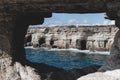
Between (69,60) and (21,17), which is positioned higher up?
(21,17)

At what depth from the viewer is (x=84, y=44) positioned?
294 ft

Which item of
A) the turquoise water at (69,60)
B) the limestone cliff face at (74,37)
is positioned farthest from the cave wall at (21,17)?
the limestone cliff face at (74,37)

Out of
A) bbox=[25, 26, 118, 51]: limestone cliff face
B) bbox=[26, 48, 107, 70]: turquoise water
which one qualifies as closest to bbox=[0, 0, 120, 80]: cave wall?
bbox=[26, 48, 107, 70]: turquoise water

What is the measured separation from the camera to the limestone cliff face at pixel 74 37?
83.0 meters

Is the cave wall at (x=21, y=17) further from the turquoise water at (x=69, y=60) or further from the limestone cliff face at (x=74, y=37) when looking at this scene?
the limestone cliff face at (x=74, y=37)

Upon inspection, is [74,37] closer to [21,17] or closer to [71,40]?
[71,40]

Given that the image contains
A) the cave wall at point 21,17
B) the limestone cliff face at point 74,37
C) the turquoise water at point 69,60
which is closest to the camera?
the cave wall at point 21,17

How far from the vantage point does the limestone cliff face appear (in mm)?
83000

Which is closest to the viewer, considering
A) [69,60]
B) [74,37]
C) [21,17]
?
[21,17]

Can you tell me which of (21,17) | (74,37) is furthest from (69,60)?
(21,17)

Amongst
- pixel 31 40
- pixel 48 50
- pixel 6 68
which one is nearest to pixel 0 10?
pixel 6 68

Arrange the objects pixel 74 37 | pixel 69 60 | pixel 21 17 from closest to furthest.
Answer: pixel 21 17
pixel 69 60
pixel 74 37

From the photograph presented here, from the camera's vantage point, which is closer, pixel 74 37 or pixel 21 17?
pixel 21 17

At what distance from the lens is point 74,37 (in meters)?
88.7
